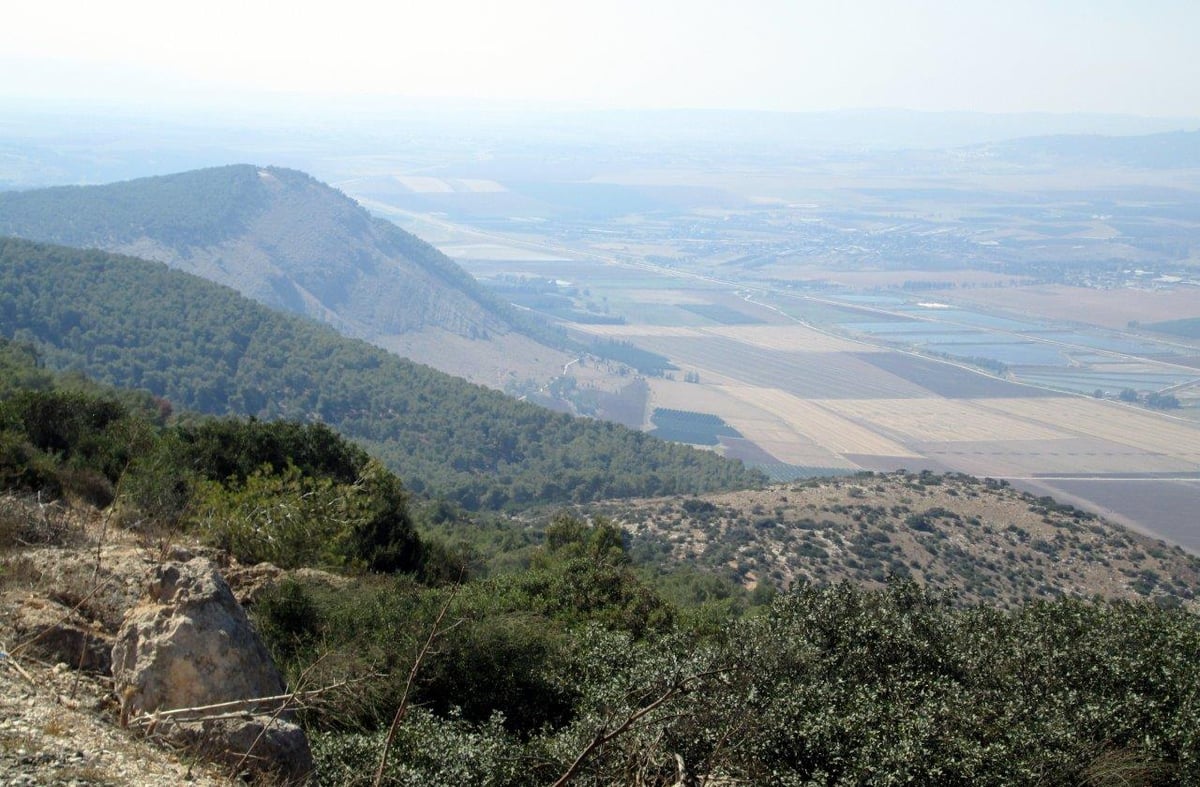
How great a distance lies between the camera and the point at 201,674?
271 inches

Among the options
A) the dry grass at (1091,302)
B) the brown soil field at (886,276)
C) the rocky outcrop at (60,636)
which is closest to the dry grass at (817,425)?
the rocky outcrop at (60,636)

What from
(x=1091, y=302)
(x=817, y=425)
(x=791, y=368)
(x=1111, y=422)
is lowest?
(x=817, y=425)

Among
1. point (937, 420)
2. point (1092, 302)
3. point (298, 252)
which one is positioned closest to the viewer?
point (937, 420)

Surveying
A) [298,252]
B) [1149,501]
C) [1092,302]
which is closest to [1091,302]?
[1092,302]

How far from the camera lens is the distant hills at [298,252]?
93688 millimetres

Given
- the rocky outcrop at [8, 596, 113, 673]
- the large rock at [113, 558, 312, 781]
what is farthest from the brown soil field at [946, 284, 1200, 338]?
the rocky outcrop at [8, 596, 113, 673]

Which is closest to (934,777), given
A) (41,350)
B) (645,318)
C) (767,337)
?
(41,350)

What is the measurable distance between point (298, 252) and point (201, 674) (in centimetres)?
11003

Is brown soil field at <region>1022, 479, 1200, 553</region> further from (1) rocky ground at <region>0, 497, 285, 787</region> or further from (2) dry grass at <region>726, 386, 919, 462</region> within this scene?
(1) rocky ground at <region>0, 497, 285, 787</region>

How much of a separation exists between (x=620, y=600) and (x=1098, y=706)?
864cm

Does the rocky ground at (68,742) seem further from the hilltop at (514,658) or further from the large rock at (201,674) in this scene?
the large rock at (201,674)

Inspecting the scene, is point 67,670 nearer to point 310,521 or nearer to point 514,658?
point 514,658

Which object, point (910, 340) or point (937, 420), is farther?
point (910, 340)

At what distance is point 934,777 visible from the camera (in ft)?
25.5
